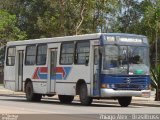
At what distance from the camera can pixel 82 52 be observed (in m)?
25.1

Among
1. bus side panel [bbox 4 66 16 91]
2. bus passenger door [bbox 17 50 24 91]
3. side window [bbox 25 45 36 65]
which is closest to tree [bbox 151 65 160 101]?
side window [bbox 25 45 36 65]

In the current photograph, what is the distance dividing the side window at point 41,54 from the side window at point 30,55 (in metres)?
0.36

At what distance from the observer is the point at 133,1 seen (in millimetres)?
82625

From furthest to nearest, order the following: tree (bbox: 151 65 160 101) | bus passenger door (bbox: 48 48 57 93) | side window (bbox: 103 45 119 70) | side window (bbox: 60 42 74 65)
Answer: tree (bbox: 151 65 160 101) → bus passenger door (bbox: 48 48 57 93) → side window (bbox: 60 42 74 65) → side window (bbox: 103 45 119 70)

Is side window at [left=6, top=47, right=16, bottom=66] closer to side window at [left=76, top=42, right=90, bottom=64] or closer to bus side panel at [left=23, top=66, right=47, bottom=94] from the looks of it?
bus side panel at [left=23, top=66, right=47, bottom=94]

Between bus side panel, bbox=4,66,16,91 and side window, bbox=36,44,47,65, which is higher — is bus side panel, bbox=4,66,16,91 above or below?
below

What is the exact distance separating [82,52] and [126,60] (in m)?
2.29

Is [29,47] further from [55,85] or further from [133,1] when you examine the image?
[133,1]

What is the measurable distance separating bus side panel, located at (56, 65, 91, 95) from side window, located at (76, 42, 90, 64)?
0.28m

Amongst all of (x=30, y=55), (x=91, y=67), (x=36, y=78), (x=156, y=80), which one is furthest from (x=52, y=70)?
(x=156, y=80)

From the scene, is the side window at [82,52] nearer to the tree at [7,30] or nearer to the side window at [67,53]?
the side window at [67,53]

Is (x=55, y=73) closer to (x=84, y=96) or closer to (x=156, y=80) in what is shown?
(x=84, y=96)

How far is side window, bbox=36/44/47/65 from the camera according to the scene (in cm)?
2780

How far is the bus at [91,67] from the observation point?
23.6 metres
